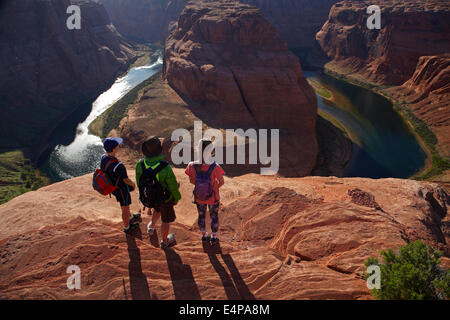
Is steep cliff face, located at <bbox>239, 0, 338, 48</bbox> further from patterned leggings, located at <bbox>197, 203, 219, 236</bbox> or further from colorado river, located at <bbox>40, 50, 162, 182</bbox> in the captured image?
patterned leggings, located at <bbox>197, 203, 219, 236</bbox>

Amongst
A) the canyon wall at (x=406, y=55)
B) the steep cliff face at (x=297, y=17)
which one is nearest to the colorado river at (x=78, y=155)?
the canyon wall at (x=406, y=55)

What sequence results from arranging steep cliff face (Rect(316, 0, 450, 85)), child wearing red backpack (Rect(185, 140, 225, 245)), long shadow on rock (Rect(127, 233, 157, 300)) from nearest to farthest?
1. long shadow on rock (Rect(127, 233, 157, 300))
2. child wearing red backpack (Rect(185, 140, 225, 245))
3. steep cliff face (Rect(316, 0, 450, 85))

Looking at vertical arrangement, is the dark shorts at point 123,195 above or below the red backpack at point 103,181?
below

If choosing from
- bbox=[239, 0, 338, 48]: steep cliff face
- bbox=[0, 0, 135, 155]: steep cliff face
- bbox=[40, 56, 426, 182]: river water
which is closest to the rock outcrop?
bbox=[40, 56, 426, 182]: river water

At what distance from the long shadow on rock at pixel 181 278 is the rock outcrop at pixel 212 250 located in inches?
0.7

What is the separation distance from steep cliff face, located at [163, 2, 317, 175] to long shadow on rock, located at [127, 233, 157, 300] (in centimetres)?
2197

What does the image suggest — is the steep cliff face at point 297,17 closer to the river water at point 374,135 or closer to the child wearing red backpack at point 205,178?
the river water at point 374,135

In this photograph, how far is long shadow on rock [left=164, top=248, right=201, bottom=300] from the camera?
406 centimetres

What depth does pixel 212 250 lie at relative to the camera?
5465 mm

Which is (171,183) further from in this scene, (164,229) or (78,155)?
(78,155)

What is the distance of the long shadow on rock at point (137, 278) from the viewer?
3950 millimetres

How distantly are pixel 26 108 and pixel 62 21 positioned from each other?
833 inches

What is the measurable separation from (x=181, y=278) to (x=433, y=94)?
46.3m

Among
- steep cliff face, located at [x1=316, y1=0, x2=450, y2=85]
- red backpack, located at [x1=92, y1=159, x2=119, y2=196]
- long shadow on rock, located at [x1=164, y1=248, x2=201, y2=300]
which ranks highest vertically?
steep cliff face, located at [x1=316, y1=0, x2=450, y2=85]
